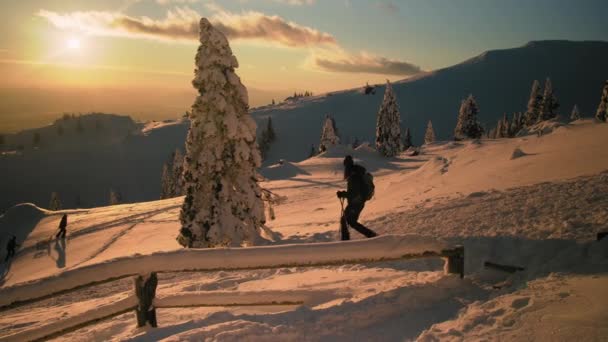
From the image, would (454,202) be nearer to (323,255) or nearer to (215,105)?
(323,255)

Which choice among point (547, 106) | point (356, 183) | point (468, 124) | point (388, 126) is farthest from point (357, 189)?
point (547, 106)

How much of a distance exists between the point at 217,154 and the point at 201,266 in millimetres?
15058

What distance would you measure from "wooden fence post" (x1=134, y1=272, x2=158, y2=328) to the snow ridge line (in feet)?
0.52

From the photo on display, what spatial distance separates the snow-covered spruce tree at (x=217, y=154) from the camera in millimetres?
19547

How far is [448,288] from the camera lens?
5770 millimetres

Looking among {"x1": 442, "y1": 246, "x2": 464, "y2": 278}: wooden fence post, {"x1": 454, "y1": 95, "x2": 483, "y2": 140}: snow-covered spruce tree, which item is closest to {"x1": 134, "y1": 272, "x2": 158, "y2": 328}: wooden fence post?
{"x1": 442, "y1": 246, "x2": 464, "y2": 278}: wooden fence post

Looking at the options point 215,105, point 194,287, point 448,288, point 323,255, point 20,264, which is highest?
point 215,105

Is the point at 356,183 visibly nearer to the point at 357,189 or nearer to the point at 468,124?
the point at 357,189

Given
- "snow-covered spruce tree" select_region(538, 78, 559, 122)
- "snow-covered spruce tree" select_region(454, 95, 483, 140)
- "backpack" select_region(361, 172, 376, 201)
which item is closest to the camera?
"backpack" select_region(361, 172, 376, 201)

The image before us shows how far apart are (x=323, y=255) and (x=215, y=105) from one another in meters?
15.5

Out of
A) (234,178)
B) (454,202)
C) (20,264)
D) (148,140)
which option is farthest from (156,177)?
(454,202)

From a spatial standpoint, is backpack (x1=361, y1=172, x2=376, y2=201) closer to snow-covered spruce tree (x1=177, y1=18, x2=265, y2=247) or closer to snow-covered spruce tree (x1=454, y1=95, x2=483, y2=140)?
snow-covered spruce tree (x1=177, y1=18, x2=265, y2=247)

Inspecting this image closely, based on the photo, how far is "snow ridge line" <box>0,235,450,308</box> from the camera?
4.93 meters

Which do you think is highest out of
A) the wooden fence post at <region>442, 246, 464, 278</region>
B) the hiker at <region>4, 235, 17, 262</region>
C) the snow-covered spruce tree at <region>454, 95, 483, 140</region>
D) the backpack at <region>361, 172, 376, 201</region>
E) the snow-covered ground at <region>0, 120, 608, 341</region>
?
the snow-covered spruce tree at <region>454, 95, 483, 140</region>
